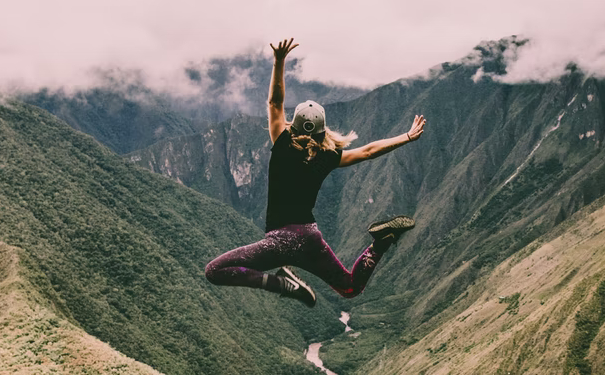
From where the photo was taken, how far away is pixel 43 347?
215 ft

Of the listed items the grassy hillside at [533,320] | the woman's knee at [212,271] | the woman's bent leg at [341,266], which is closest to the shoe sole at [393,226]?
the woman's bent leg at [341,266]

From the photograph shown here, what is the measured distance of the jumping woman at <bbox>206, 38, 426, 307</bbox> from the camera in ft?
24.3

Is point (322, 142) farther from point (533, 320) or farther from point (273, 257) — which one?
point (533, 320)

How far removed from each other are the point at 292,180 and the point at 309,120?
0.89 m

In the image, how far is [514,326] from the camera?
101 m

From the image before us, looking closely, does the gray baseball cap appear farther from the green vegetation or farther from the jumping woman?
the green vegetation

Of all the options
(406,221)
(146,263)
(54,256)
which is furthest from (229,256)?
(146,263)

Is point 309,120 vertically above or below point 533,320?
above

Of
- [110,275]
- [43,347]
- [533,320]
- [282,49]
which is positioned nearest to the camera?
[282,49]

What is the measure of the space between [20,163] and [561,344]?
520 feet

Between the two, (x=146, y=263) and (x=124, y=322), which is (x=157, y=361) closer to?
(x=124, y=322)

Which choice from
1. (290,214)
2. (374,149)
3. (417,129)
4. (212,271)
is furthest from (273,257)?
(417,129)

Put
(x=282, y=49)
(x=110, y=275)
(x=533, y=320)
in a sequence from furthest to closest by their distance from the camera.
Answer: (x=110, y=275), (x=533, y=320), (x=282, y=49)

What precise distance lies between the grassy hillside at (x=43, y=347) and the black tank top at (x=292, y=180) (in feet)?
188
